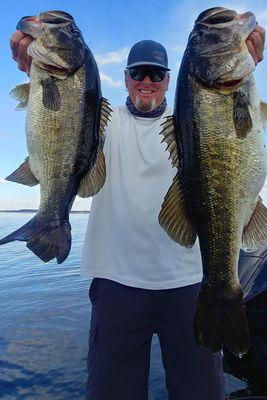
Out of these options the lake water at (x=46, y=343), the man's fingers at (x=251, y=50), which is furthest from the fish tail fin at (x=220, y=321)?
the lake water at (x=46, y=343)

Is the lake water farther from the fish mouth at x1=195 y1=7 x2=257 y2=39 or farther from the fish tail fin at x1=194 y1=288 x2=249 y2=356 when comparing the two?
the fish mouth at x1=195 y1=7 x2=257 y2=39

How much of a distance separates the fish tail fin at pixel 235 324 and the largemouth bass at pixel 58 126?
120cm

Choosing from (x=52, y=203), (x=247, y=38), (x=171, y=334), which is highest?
(x=247, y=38)

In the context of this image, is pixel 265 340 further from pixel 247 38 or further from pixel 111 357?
pixel 247 38

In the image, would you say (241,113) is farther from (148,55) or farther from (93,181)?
(148,55)

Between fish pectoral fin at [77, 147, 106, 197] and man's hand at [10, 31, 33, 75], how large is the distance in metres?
0.87

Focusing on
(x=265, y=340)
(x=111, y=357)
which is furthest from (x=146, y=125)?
(x=265, y=340)

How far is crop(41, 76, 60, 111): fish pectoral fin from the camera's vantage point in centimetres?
287

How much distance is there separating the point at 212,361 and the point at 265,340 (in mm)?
1186

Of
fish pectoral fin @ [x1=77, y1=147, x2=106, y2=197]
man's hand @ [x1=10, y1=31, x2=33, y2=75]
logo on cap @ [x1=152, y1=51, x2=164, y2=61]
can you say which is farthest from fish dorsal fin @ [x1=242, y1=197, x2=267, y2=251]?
man's hand @ [x1=10, y1=31, x2=33, y2=75]

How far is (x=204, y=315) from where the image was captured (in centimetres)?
302

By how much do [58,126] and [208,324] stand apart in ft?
5.76

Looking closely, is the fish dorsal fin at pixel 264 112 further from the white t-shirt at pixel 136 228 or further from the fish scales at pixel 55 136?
the fish scales at pixel 55 136

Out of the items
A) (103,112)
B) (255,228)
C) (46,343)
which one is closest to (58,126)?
(103,112)
